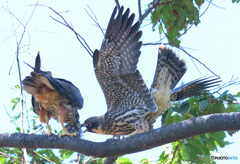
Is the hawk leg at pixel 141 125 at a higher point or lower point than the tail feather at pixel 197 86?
lower

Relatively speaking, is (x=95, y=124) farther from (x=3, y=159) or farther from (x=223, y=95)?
(x=223, y=95)

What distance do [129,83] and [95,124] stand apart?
2.31 ft

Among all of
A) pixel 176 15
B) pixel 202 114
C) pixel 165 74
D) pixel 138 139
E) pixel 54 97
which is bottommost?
pixel 138 139

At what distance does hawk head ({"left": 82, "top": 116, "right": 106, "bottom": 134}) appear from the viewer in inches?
194

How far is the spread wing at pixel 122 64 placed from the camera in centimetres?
466

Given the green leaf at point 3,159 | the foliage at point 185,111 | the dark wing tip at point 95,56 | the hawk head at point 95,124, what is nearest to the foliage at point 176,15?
the foliage at point 185,111

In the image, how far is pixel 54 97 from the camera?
15.3ft

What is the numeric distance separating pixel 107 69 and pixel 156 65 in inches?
27.2

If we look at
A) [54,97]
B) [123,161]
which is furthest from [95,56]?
[123,161]

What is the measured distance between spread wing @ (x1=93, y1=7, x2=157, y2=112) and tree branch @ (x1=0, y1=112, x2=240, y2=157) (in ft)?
3.69

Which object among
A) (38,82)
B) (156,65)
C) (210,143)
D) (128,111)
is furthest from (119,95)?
(210,143)

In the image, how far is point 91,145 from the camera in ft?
12.4

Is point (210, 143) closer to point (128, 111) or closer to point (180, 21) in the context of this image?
point (128, 111)

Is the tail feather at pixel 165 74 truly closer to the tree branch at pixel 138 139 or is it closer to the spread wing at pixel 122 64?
the spread wing at pixel 122 64
